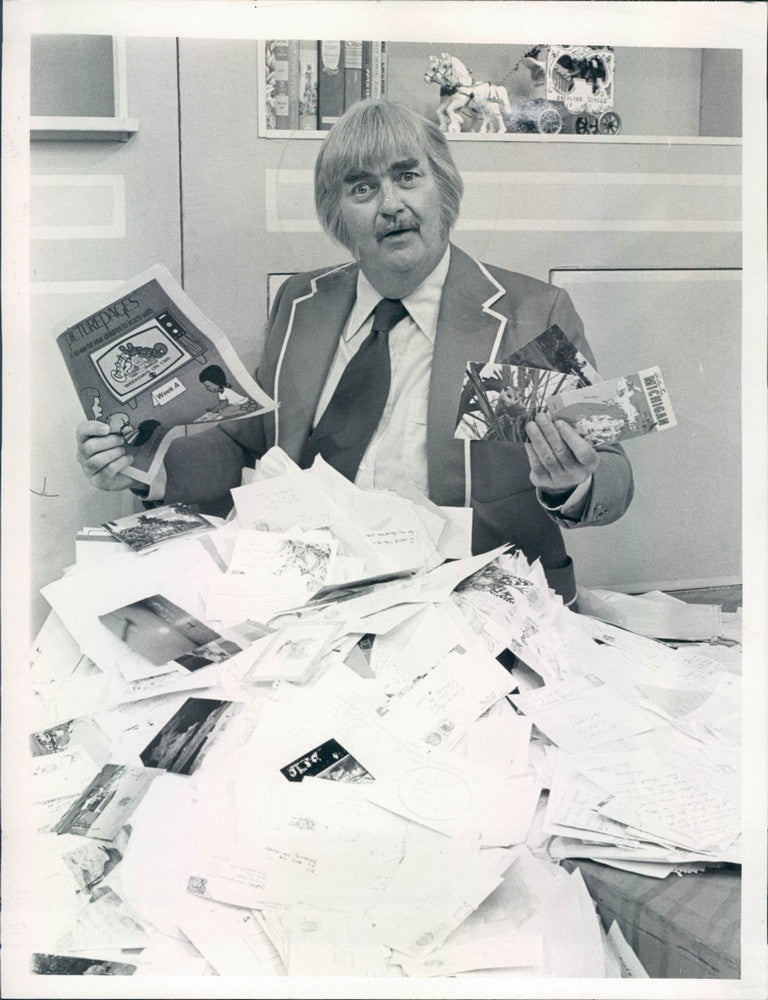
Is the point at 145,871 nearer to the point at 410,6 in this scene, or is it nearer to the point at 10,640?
the point at 10,640

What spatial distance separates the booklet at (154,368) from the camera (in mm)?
1663

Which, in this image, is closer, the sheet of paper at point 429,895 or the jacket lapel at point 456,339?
the sheet of paper at point 429,895

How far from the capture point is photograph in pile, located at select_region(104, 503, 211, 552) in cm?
171

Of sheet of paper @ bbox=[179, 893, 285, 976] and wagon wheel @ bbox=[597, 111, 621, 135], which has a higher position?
wagon wheel @ bbox=[597, 111, 621, 135]

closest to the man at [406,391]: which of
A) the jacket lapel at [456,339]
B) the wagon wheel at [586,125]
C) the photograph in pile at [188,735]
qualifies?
the jacket lapel at [456,339]

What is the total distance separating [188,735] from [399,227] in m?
0.90

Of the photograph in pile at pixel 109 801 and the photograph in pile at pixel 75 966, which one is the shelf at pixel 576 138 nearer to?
the photograph in pile at pixel 109 801

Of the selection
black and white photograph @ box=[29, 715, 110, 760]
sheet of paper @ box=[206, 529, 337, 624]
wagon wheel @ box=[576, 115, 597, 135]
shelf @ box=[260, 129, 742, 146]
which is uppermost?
wagon wheel @ box=[576, 115, 597, 135]

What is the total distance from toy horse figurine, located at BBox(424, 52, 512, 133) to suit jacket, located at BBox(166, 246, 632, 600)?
20 centimetres

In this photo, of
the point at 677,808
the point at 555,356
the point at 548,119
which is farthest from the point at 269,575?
the point at 548,119

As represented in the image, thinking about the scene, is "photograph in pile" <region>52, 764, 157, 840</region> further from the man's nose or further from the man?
the man's nose

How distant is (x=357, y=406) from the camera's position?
1.69 m

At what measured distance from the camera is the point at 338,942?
63.0 inches

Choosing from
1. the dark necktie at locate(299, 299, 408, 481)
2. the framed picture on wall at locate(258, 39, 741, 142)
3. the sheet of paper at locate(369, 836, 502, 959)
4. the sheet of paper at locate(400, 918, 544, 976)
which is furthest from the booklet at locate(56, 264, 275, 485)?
the sheet of paper at locate(400, 918, 544, 976)
